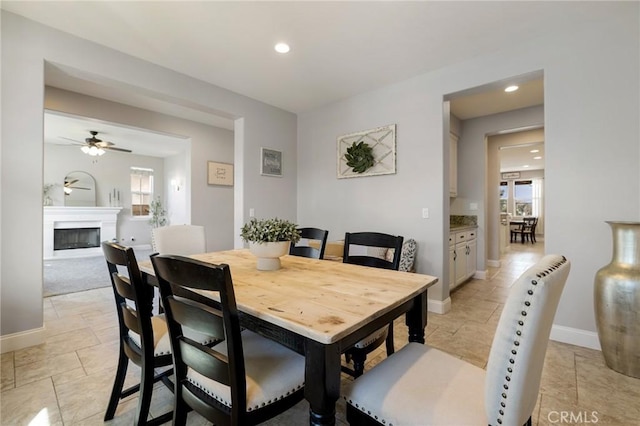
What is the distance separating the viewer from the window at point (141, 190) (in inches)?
311

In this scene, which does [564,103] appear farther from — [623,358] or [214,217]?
[214,217]

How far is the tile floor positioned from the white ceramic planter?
31.8 inches

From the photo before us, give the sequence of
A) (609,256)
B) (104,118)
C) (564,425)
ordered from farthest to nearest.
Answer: (104,118) → (609,256) → (564,425)

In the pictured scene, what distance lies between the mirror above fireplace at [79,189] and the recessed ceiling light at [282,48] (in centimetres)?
698

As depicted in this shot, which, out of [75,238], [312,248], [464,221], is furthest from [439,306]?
[75,238]

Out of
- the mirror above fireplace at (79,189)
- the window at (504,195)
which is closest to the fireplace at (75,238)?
the mirror above fireplace at (79,189)

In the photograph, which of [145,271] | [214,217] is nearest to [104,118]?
[214,217]

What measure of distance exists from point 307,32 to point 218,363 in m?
2.53

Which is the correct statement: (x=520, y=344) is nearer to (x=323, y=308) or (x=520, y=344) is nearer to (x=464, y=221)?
(x=323, y=308)

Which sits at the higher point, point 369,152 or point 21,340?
point 369,152

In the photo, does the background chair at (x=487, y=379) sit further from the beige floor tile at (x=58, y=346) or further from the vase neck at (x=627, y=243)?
Result: the beige floor tile at (x=58, y=346)

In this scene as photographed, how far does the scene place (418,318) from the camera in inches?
55.1

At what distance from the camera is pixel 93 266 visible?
18.1ft

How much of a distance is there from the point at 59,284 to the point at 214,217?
2.40 metres
